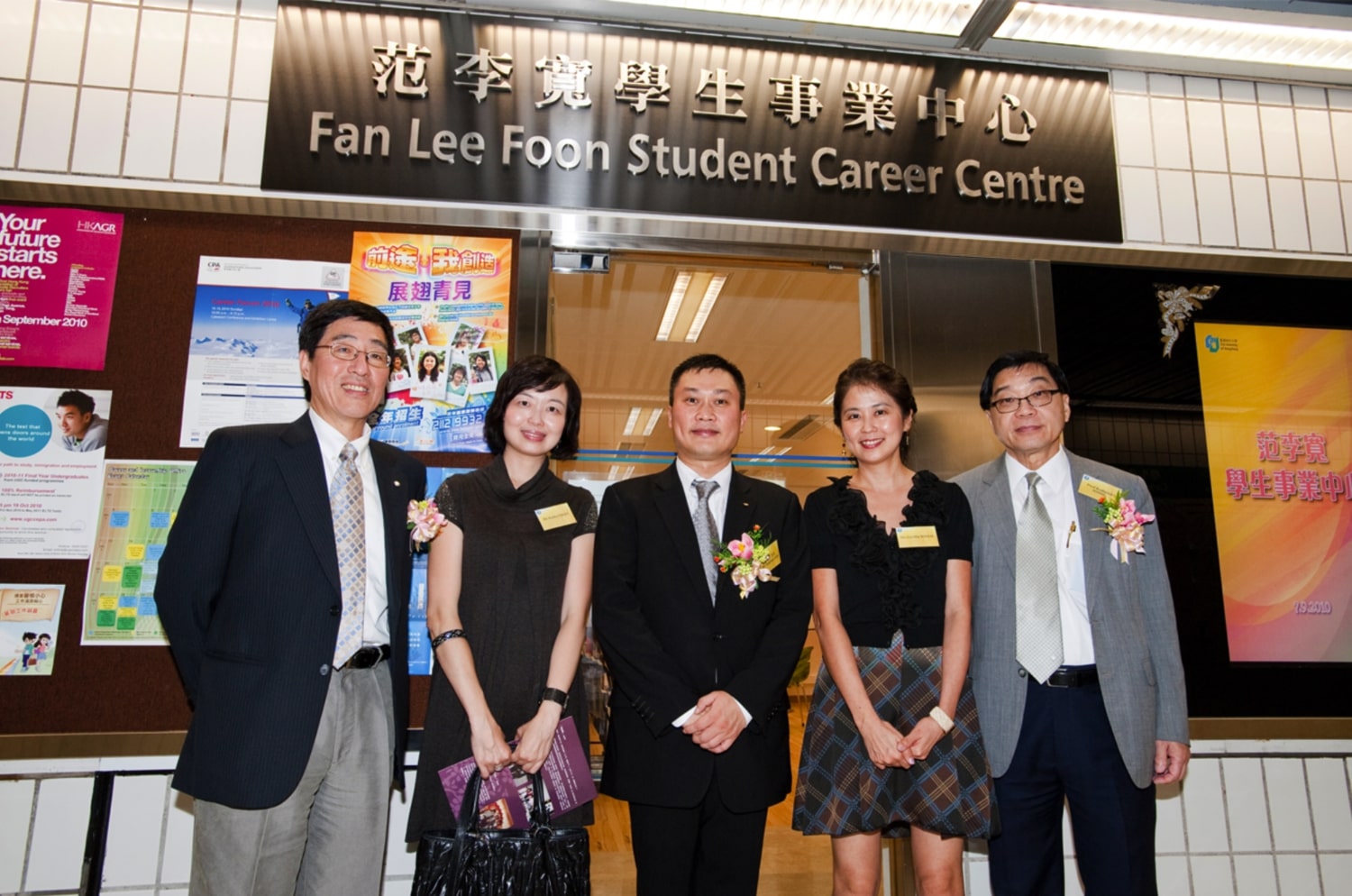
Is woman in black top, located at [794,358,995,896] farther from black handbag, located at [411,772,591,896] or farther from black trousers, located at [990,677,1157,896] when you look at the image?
black handbag, located at [411,772,591,896]

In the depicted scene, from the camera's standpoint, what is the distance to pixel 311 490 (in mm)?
2143

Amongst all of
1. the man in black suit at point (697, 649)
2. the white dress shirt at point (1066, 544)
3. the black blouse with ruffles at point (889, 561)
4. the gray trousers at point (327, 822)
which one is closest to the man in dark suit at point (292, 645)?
the gray trousers at point (327, 822)

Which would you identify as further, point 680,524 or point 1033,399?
point 1033,399

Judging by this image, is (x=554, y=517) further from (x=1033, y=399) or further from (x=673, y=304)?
(x=673, y=304)

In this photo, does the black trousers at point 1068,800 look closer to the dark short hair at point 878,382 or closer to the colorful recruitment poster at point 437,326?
the dark short hair at point 878,382

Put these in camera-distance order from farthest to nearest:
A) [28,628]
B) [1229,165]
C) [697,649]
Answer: [1229,165] < [28,628] < [697,649]

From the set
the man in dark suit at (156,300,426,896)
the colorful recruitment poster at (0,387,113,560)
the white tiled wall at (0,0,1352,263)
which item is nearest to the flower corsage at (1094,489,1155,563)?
the man in dark suit at (156,300,426,896)

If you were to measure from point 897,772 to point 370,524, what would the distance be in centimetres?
164

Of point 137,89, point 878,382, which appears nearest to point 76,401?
point 137,89

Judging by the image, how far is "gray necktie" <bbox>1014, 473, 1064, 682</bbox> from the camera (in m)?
2.40

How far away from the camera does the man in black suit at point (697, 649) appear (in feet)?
7.07

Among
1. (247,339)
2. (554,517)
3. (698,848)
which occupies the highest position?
(247,339)

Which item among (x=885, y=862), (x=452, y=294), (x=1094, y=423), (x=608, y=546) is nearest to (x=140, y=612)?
(x=452, y=294)

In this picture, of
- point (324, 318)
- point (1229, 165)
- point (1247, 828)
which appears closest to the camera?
point (324, 318)
